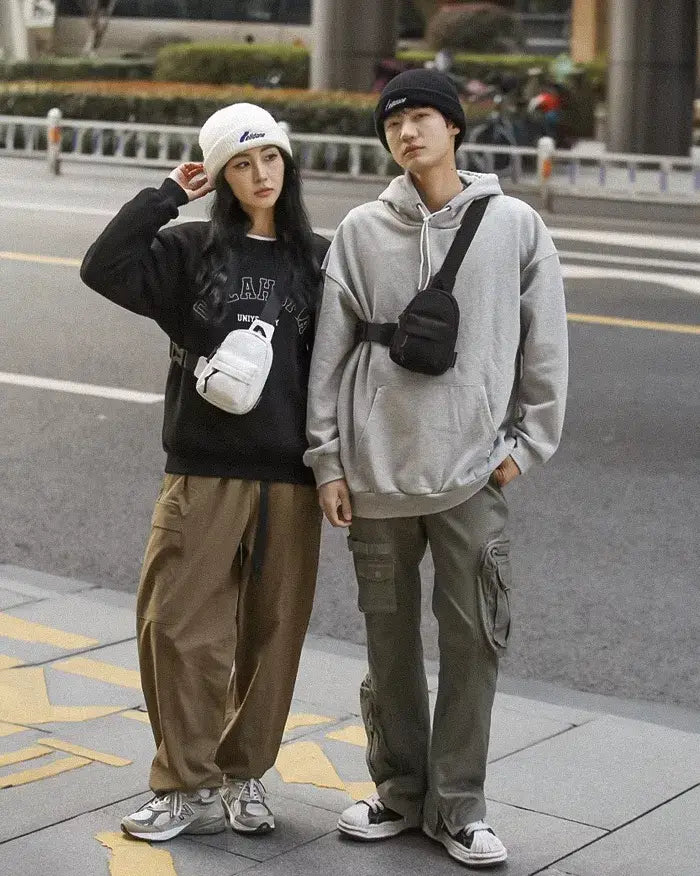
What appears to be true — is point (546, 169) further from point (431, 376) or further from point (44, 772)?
point (431, 376)

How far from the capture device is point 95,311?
1259 centimetres

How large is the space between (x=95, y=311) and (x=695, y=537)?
660 cm

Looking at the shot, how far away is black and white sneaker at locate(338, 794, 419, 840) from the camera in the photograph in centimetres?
409

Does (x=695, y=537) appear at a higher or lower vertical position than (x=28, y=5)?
lower

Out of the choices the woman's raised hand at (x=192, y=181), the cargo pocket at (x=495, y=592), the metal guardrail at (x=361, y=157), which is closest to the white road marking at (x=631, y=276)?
the metal guardrail at (x=361, y=157)

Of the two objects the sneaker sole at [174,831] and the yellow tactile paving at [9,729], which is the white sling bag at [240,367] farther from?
the yellow tactile paving at [9,729]

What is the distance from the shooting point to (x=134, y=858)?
398 centimetres

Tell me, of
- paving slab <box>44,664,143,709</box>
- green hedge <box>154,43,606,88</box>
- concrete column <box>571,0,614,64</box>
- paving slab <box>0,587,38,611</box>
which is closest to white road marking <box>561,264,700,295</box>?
paving slab <box>0,587,38,611</box>

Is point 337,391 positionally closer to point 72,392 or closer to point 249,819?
point 249,819

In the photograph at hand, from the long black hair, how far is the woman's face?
39 mm

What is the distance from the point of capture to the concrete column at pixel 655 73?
84.5 feet

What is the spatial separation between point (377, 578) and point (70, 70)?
32.2 m

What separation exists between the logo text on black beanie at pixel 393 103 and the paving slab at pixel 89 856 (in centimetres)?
182

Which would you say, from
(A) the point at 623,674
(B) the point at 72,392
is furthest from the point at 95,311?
(A) the point at 623,674
